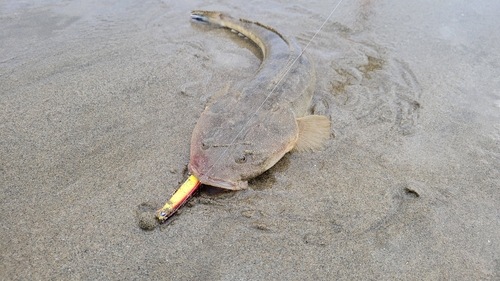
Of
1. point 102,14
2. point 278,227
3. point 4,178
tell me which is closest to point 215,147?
point 278,227

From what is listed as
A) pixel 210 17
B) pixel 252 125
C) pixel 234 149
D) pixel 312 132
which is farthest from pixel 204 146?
pixel 210 17

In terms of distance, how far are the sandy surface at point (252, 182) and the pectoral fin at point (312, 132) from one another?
0.38 ft

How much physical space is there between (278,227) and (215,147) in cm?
80

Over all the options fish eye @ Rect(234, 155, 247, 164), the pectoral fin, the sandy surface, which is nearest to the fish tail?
the sandy surface

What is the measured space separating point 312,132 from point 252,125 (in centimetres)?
63

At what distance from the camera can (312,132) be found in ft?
11.1

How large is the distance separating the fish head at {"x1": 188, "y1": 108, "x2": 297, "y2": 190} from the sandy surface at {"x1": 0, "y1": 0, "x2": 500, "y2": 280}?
0.48 feet

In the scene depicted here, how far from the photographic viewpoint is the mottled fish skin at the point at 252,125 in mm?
2805

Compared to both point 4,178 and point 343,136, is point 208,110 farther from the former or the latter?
point 4,178

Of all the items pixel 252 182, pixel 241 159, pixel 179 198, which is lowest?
pixel 252 182

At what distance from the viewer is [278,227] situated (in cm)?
265

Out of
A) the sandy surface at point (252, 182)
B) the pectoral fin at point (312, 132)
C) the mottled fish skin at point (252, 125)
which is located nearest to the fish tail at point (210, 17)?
the sandy surface at point (252, 182)

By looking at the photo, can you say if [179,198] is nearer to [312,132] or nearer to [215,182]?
[215,182]

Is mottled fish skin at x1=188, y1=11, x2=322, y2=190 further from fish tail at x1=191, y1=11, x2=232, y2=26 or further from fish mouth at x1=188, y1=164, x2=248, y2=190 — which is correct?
fish tail at x1=191, y1=11, x2=232, y2=26
